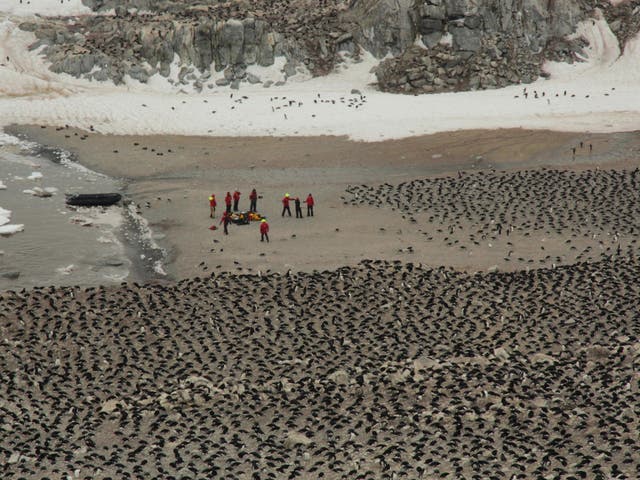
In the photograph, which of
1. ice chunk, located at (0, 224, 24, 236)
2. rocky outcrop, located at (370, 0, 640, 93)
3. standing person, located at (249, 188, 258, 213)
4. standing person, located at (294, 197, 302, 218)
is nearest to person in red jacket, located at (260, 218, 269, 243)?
standing person, located at (294, 197, 302, 218)

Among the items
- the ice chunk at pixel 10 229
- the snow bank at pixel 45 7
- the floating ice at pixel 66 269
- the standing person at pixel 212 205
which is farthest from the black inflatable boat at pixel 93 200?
the snow bank at pixel 45 7

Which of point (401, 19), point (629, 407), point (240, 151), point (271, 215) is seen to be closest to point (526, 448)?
point (629, 407)

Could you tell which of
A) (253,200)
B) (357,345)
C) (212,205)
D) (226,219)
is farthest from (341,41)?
(357,345)

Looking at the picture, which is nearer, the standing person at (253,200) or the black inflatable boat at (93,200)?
the standing person at (253,200)

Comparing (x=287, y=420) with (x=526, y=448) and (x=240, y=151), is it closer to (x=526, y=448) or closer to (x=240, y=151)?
(x=526, y=448)

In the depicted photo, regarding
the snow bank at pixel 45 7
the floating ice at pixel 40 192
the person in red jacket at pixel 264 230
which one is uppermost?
the snow bank at pixel 45 7

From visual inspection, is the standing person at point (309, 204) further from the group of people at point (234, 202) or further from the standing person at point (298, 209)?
the group of people at point (234, 202)
